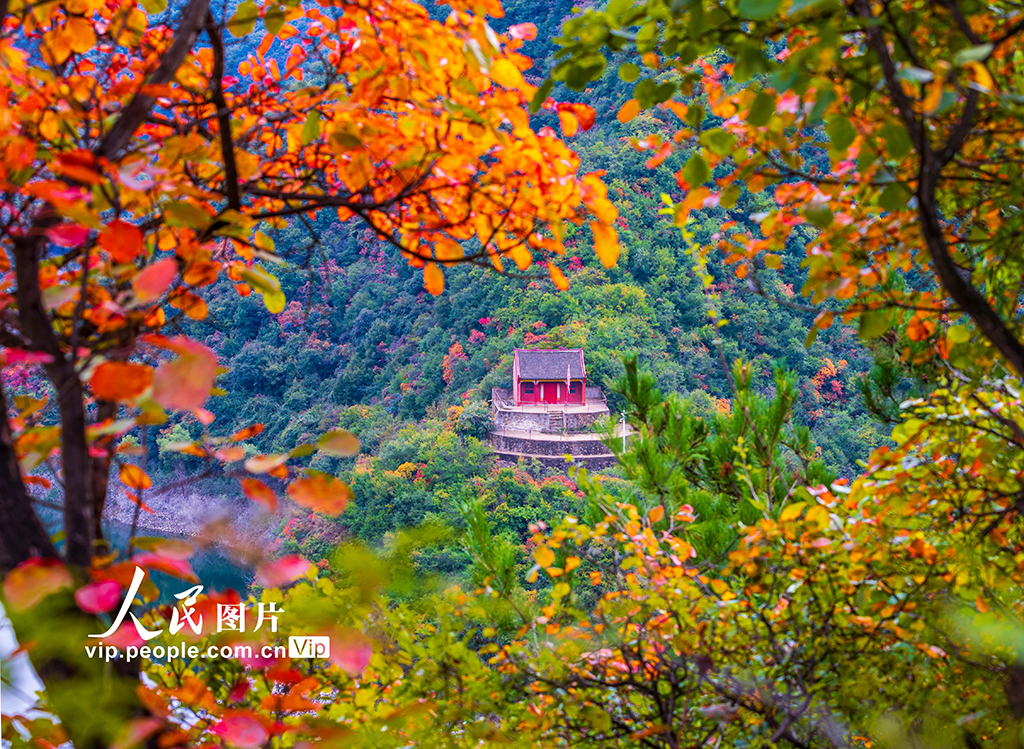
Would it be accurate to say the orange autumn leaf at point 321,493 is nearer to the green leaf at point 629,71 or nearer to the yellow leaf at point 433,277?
the yellow leaf at point 433,277

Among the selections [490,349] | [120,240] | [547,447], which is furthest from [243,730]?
[490,349]

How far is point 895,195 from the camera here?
0.60 meters

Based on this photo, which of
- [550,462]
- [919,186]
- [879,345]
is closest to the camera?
[919,186]

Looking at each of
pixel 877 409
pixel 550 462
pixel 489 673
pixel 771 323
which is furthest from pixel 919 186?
pixel 771 323

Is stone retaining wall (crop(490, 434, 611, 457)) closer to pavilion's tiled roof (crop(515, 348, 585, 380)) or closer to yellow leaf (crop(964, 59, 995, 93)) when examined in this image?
pavilion's tiled roof (crop(515, 348, 585, 380))

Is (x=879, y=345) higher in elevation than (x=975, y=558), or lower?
higher

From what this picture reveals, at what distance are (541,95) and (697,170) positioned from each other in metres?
0.21

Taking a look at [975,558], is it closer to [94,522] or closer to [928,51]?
[928,51]

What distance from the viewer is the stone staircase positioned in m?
13.1

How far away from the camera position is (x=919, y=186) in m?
0.59

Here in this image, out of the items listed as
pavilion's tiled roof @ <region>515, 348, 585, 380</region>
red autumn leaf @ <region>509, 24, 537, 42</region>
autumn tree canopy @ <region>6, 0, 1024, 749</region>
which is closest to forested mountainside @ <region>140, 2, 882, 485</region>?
pavilion's tiled roof @ <region>515, 348, 585, 380</region>

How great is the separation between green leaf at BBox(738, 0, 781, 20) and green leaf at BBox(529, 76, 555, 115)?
25 centimetres

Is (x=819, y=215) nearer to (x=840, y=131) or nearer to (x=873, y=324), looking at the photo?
(x=840, y=131)

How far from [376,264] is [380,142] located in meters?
20.4
